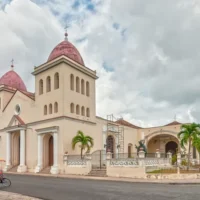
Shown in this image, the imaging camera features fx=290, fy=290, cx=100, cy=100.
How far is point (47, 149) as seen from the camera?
27.7m

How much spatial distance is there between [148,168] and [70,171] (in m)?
6.80

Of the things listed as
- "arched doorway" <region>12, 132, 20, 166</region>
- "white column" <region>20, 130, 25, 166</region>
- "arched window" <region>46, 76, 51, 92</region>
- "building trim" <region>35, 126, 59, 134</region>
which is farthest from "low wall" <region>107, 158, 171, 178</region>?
"arched doorway" <region>12, 132, 20, 166</region>

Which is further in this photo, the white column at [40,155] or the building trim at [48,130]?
the white column at [40,155]

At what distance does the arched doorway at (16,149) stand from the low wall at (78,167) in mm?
8863

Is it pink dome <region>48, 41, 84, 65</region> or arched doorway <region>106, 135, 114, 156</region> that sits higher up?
pink dome <region>48, 41, 84, 65</region>

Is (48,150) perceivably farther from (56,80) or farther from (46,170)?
(56,80)

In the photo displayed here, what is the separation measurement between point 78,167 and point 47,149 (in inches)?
224

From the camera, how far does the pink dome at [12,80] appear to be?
3416cm

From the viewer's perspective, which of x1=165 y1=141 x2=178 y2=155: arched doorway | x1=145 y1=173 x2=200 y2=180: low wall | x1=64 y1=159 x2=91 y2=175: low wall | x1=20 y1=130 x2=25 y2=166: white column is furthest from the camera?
x1=165 y1=141 x2=178 y2=155: arched doorway

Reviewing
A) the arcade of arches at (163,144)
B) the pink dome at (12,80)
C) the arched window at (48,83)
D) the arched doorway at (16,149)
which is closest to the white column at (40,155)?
the arched window at (48,83)

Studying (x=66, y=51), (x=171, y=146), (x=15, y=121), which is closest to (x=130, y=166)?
(x=66, y=51)

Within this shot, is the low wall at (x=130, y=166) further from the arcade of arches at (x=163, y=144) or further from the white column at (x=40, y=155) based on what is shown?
the arcade of arches at (x=163, y=144)

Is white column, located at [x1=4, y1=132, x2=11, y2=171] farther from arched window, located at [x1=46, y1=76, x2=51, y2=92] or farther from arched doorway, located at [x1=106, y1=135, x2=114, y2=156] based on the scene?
arched doorway, located at [x1=106, y1=135, x2=114, y2=156]

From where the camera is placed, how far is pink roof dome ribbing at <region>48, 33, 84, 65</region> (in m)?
28.5
